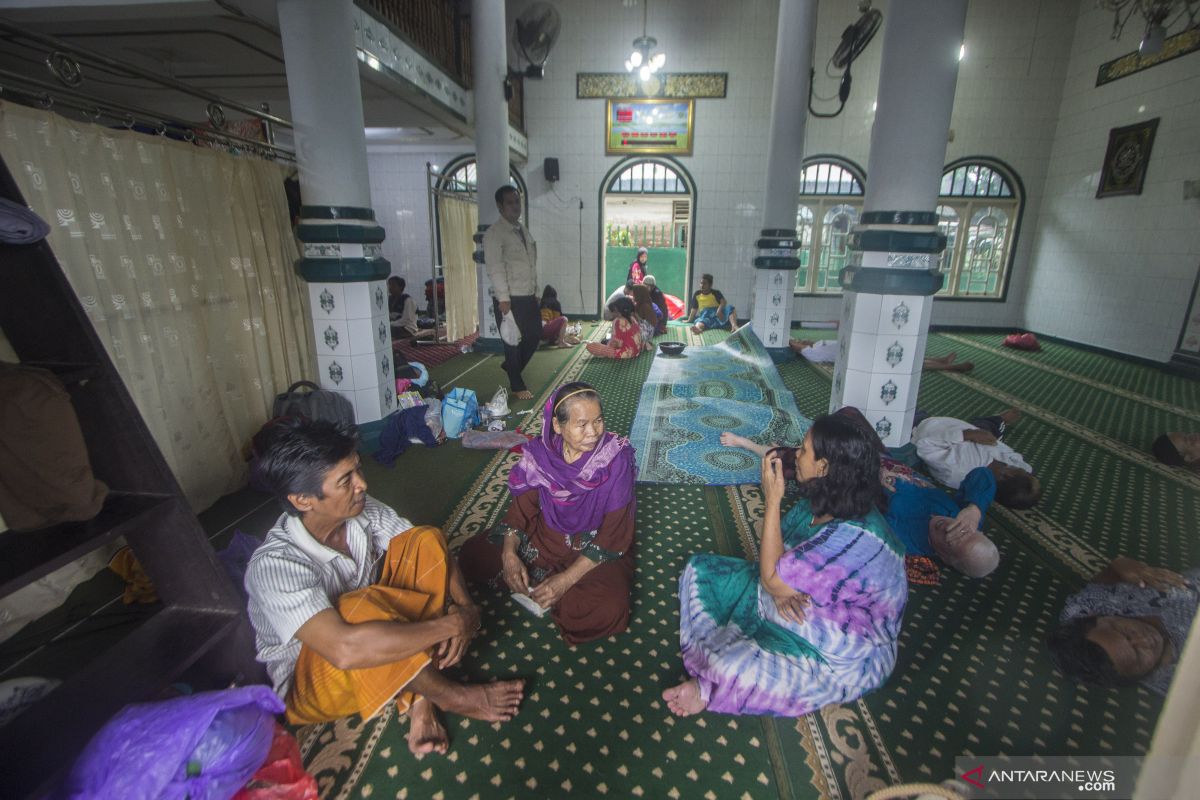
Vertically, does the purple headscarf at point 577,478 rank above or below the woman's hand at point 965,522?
above

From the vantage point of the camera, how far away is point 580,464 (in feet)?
6.23

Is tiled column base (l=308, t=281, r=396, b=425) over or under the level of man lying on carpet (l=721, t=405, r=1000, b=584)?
over

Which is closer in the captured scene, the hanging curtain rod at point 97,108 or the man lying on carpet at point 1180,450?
the hanging curtain rod at point 97,108

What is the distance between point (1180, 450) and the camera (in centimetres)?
319

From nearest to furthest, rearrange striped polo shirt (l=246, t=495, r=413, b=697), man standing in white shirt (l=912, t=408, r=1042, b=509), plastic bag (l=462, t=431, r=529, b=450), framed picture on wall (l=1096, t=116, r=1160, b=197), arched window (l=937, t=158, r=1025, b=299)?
striped polo shirt (l=246, t=495, r=413, b=697)
man standing in white shirt (l=912, t=408, r=1042, b=509)
plastic bag (l=462, t=431, r=529, b=450)
framed picture on wall (l=1096, t=116, r=1160, b=197)
arched window (l=937, t=158, r=1025, b=299)

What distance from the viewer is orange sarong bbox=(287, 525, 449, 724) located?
137 centimetres

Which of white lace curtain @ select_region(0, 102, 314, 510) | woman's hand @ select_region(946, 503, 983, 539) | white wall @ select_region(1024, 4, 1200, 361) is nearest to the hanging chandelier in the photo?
white lace curtain @ select_region(0, 102, 314, 510)

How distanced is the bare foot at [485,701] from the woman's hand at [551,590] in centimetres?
30

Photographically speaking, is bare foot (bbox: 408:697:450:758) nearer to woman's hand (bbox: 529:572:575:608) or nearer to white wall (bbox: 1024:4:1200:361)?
woman's hand (bbox: 529:572:575:608)

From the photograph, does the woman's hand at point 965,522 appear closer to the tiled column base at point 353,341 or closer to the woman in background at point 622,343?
the tiled column base at point 353,341

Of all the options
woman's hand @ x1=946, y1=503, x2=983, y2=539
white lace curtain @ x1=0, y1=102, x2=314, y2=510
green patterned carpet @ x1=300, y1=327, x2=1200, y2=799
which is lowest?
green patterned carpet @ x1=300, y1=327, x2=1200, y2=799

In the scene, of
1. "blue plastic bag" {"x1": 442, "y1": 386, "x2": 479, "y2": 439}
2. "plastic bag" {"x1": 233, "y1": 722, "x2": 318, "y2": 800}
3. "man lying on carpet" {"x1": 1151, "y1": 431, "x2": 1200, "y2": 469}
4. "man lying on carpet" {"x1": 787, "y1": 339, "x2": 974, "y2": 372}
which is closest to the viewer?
"plastic bag" {"x1": 233, "y1": 722, "x2": 318, "y2": 800}

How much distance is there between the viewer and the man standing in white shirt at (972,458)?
8.87 feet

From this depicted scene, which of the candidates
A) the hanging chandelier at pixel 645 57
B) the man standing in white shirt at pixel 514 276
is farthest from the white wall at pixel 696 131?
the man standing in white shirt at pixel 514 276
